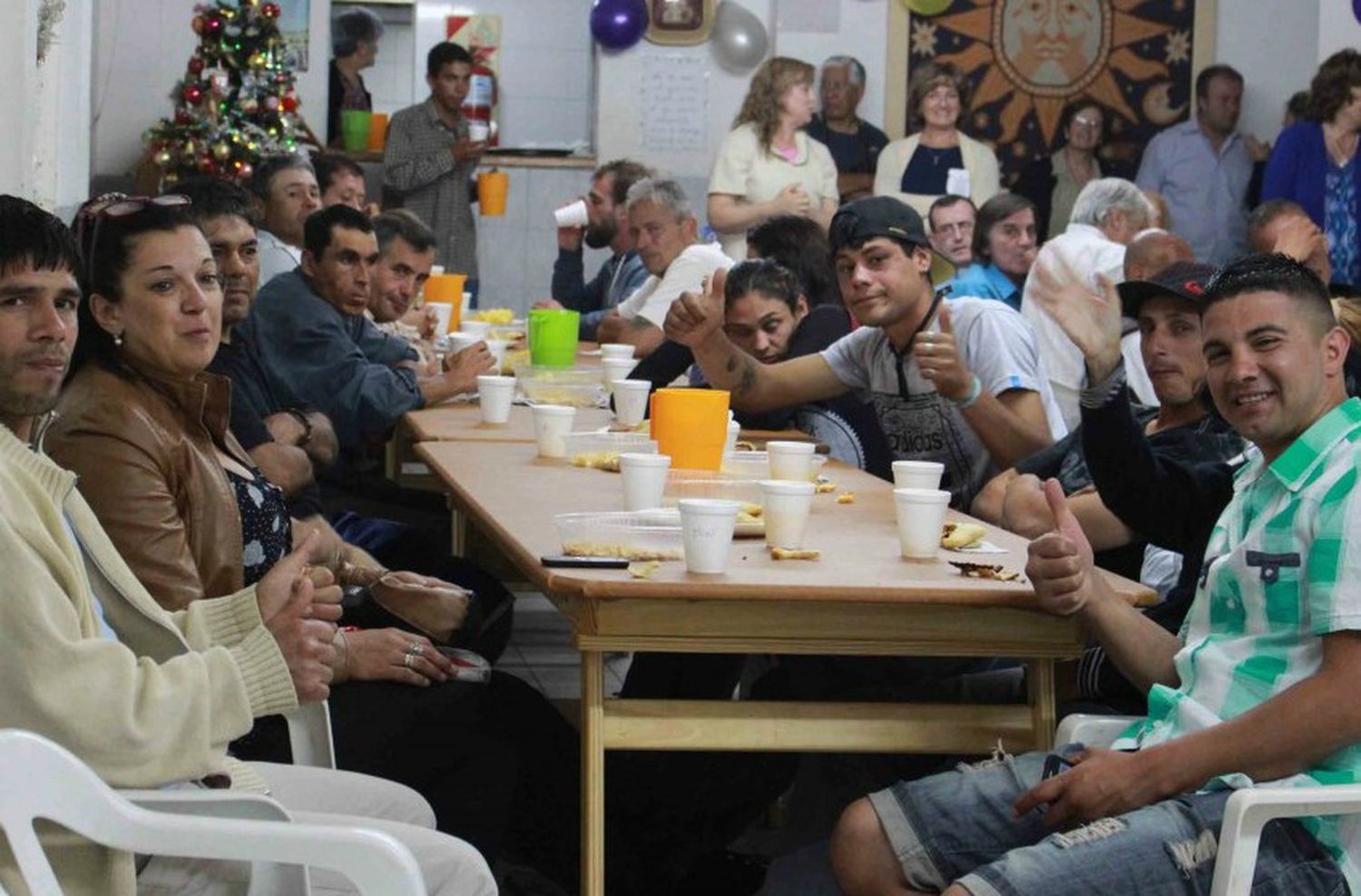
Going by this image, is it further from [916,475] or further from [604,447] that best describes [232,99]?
[916,475]

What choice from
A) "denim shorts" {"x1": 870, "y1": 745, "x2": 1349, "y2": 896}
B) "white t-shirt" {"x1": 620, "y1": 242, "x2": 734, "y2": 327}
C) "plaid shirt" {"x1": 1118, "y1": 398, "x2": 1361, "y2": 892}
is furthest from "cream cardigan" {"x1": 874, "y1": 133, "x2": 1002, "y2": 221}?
"denim shorts" {"x1": 870, "y1": 745, "x2": 1349, "y2": 896}

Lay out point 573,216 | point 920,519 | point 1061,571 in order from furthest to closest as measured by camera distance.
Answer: point 573,216 < point 920,519 < point 1061,571

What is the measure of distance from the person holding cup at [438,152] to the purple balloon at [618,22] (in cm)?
91

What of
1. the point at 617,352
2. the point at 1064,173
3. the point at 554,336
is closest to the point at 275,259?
the point at 554,336

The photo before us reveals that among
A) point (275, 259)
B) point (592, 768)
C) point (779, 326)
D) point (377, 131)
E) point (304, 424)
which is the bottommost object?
point (592, 768)

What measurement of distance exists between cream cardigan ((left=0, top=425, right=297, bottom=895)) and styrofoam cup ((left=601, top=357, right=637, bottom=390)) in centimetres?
303

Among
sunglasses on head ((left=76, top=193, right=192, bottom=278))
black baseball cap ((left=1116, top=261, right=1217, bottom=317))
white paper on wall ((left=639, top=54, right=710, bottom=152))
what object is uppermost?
white paper on wall ((left=639, top=54, right=710, bottom=152))

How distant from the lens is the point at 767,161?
9.71 meters

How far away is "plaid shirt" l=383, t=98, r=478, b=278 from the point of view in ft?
32.6

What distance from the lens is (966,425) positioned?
4.30 m

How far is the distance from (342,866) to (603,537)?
112 cm

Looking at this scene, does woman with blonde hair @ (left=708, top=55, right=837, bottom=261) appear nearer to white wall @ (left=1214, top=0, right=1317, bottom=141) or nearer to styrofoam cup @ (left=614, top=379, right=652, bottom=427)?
white wall @ (left=1214, top=0, right=1317, bottom=141)

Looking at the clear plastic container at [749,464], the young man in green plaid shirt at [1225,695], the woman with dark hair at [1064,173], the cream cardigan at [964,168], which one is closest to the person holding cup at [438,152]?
the cream cardigan at [964,168]

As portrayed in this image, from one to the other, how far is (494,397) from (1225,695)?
2.71 metres
